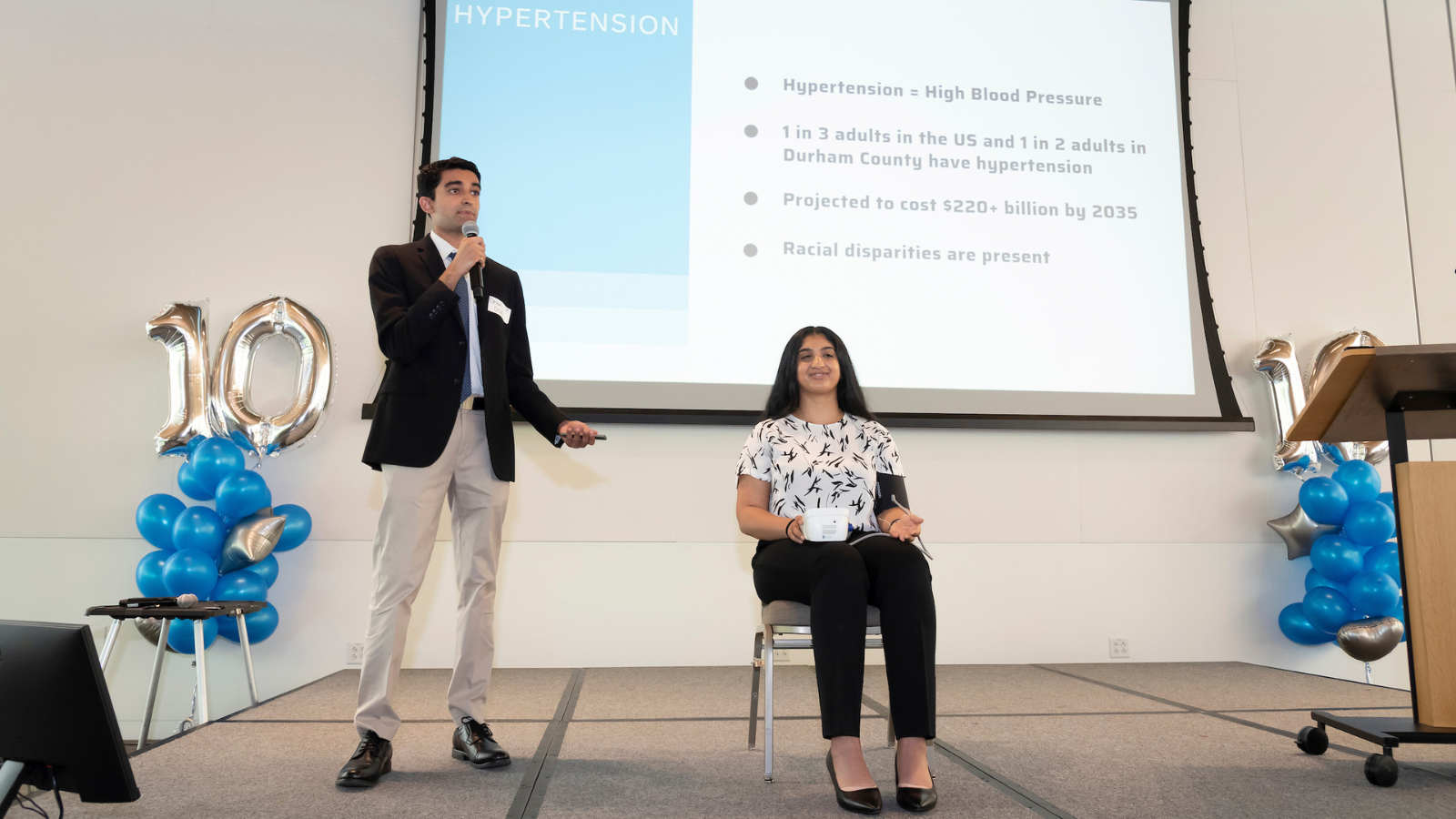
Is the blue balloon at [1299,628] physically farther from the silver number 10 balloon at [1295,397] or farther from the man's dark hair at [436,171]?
the man's dark hair at [436,171]

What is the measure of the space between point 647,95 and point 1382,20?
143 inches

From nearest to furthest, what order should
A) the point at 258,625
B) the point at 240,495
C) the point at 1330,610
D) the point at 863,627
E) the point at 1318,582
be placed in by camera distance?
the point at 863,627 → the point at 240,495 → the point at 258,625 → the point at 1330,610 → the point at 1318,582

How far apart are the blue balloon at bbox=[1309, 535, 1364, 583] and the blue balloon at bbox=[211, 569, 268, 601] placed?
4.08 m

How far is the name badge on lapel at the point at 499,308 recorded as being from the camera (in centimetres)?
203

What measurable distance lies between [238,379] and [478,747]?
2.09 m

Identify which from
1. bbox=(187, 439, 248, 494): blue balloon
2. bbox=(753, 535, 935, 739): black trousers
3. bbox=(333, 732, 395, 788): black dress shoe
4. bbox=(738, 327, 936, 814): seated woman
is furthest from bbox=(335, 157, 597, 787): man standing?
bbox=(187, 439, 248, 494): blue balloon

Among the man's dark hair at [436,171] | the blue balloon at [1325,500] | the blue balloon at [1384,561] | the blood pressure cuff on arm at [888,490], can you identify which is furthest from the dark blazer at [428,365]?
the blue balloon at [1384,561]

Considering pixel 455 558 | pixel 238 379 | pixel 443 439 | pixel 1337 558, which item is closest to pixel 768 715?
pixel 455 558

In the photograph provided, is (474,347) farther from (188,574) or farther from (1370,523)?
(1370,523)

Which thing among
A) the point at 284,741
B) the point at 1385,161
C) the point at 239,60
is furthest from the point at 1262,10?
the point at 284,741

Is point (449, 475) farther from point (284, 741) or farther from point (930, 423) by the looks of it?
point (930, 423)

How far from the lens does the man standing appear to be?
181 centimetres

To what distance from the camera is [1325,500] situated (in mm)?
3406

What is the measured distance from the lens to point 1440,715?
1810 mm
